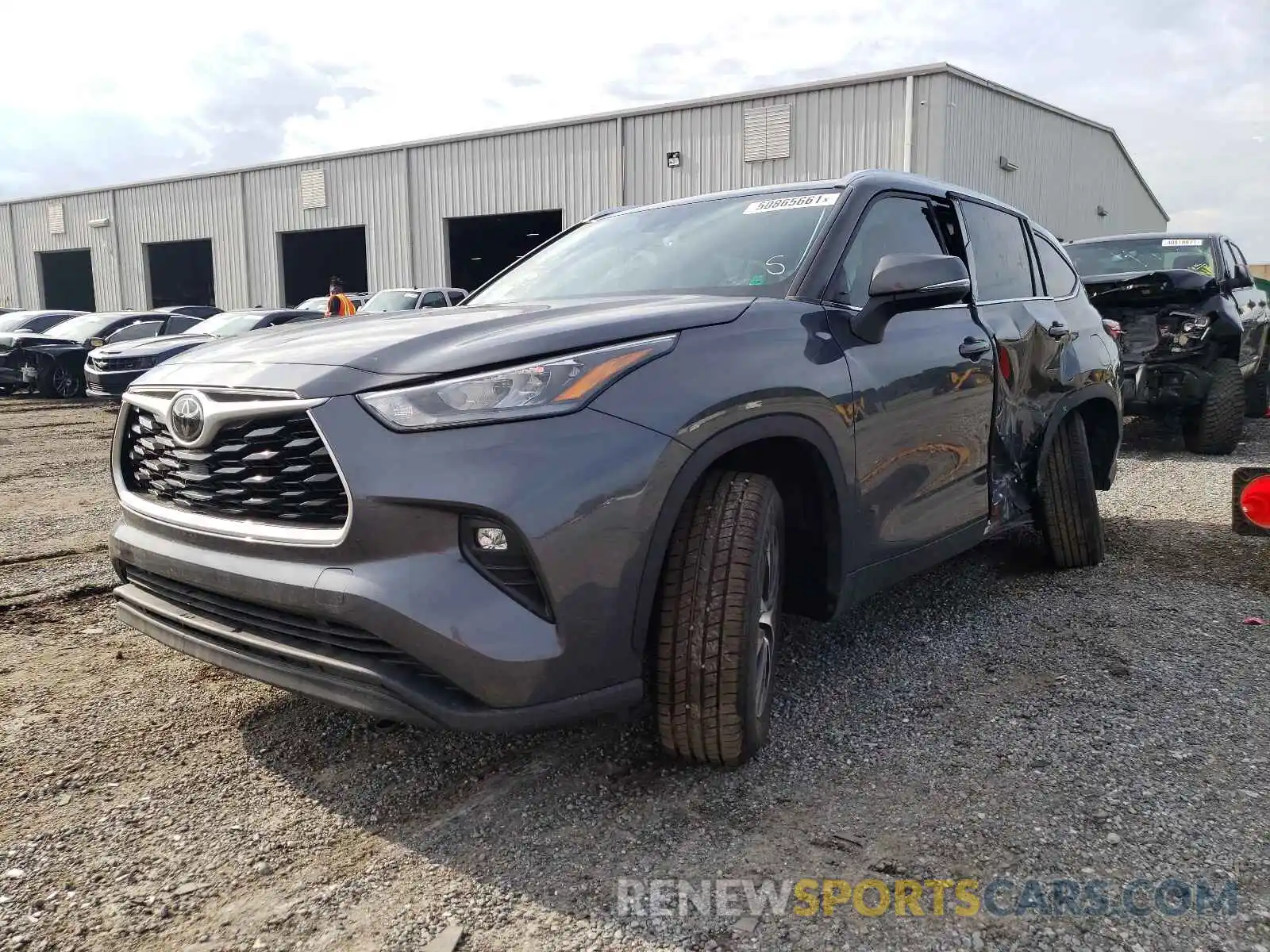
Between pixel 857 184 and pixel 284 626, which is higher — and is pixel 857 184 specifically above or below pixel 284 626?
above

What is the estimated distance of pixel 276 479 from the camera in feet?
7.15

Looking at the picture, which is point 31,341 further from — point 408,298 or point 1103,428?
point 1103,428

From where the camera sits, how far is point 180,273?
34.2m

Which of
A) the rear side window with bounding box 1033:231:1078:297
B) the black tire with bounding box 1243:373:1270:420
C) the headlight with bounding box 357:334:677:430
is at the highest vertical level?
the rear side window with bounding box 1033:231:1078:297

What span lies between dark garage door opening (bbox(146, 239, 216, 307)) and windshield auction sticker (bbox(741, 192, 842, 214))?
107 feet

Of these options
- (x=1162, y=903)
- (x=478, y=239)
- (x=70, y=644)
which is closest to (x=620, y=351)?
(x=1162, y=903)

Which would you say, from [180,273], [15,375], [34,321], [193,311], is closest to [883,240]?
[15,375]

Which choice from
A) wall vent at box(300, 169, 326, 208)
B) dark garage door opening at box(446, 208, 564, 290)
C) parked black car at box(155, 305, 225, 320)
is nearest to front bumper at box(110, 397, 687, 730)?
parked black car at box(155, 305, 225, 320)

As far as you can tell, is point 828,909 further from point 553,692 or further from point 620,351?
point 620,351

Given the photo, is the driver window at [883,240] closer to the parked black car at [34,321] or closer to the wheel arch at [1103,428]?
the wheel arch at [1103,428]

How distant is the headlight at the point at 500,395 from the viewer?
2055 mm

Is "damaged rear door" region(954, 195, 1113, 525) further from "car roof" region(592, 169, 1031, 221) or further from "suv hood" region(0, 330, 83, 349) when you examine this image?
"suv hood" region(0, 330, 83, 349)

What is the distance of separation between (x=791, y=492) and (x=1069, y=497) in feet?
6.82

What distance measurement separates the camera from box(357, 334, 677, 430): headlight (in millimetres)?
2055
